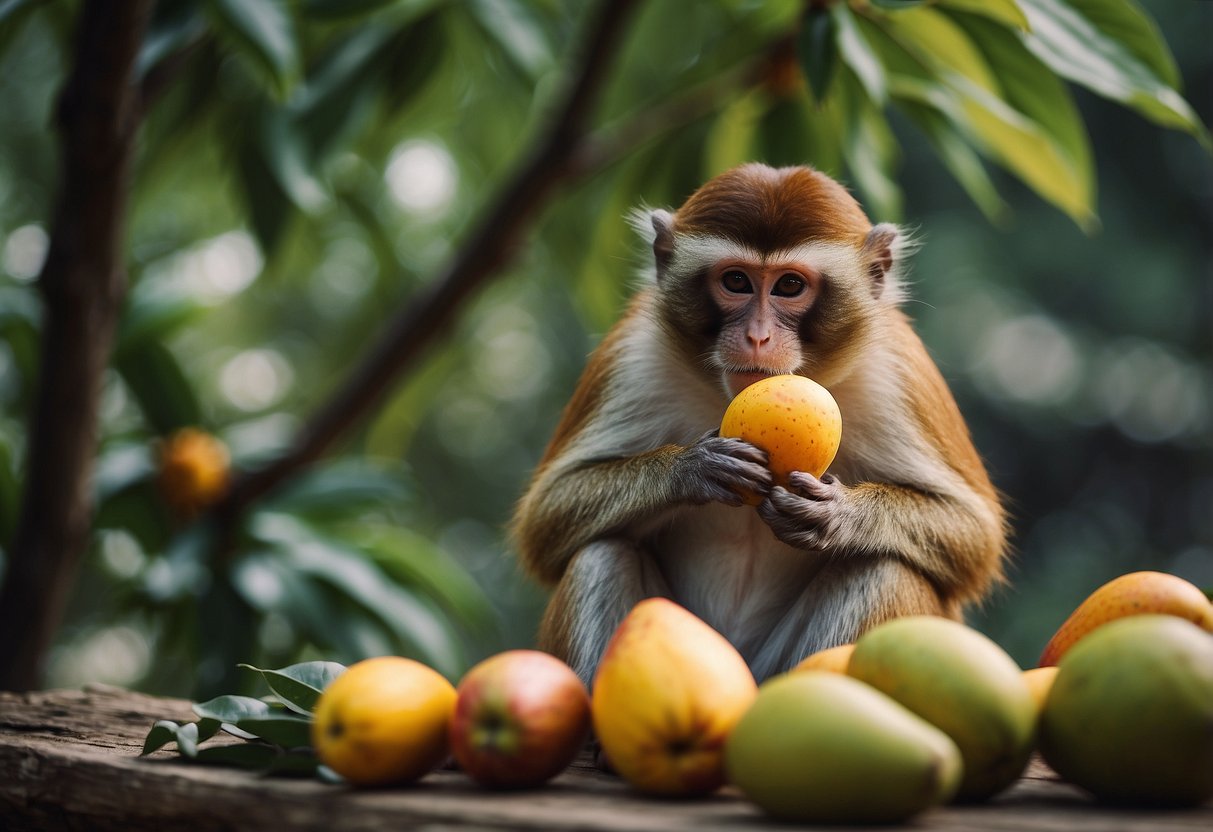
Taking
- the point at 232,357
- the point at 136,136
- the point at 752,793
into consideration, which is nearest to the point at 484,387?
the point at 232,357

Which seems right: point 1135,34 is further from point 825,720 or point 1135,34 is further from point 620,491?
point 825,720

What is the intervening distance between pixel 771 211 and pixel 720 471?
725mm

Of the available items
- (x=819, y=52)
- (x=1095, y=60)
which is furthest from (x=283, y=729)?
(x=1095, y=60)

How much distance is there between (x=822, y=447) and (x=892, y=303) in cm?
99

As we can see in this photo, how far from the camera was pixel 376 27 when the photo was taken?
5.18 metres

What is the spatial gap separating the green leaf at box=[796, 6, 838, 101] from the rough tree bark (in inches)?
83.6

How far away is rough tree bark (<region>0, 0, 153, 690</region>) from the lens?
390cm

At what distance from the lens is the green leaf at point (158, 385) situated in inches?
235

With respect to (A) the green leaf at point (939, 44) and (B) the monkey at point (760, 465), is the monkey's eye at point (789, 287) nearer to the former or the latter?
(B) the monkey at point (760, 465)

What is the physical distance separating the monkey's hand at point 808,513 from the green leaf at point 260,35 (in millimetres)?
2002

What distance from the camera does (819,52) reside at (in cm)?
341

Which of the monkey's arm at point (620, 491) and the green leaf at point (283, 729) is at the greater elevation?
the monkey's arm at point (620, 491)

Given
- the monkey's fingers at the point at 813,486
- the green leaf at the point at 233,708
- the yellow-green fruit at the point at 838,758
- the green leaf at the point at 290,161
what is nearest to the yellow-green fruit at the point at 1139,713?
the yellow-green fruit at the point at 838,758

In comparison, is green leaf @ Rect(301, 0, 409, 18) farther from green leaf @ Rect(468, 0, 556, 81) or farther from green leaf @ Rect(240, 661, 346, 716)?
green leaf @ Rect(240, 661, 346, 716)
